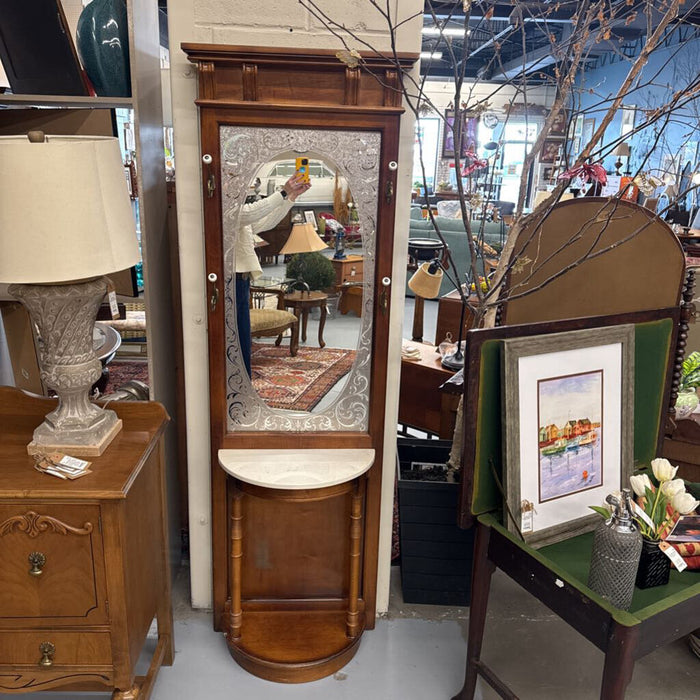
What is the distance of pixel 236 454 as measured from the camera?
6.58 feet

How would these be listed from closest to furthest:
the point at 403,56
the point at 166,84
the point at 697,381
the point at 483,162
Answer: the point at 403,56 < the point at 483,162 < the point at 166,84 < the point at 697,381

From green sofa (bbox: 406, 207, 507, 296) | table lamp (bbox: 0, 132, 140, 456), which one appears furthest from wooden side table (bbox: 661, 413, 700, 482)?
green sofa (bbox: 406, 207, 507, 296)

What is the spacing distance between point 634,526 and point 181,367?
1.63 meters

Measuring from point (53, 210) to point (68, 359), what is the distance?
1.28 feet

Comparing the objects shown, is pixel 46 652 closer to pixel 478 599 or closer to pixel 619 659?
pixel 478 599

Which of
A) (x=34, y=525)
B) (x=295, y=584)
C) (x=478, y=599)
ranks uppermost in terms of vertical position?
(x=34, y=525)

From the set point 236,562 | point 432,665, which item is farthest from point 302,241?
point 432,665

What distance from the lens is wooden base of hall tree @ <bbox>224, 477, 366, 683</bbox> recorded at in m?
2.04

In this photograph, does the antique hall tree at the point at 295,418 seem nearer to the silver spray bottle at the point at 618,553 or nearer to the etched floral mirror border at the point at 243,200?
the etched floral mirror border at the point at 243,200

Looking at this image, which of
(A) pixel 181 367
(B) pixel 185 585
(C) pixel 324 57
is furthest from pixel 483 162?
(B) pixel 185 585

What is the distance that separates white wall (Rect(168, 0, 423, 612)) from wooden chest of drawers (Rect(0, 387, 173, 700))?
0.40 meters

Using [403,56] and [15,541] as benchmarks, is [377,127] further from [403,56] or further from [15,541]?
[15,541]

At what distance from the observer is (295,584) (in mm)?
2246

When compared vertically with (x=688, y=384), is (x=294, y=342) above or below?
above
